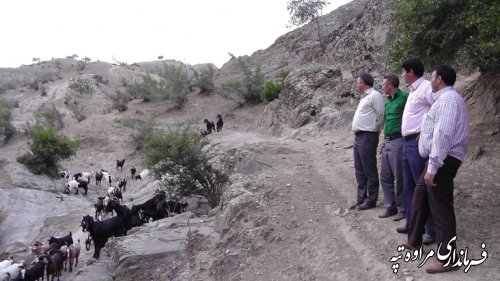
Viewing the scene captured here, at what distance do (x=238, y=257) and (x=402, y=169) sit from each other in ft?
9.00

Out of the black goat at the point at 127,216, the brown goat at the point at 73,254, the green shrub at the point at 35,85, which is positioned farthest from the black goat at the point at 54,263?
the green shrub at the point at 35,85

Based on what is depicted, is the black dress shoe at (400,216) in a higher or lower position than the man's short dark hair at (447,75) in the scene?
lower

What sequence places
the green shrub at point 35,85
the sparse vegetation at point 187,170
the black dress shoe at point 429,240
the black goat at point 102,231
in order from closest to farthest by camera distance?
the black dress shoe at point 429,240
the black goat at point 102,231
the sparse vegetation at point 187,170
the green shrub at point 35,85

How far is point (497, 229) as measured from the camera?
483 centimetres

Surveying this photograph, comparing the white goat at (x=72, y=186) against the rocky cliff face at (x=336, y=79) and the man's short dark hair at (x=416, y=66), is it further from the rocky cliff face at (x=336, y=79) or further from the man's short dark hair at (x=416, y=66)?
the man's short dark hair at (x=416, y=66)

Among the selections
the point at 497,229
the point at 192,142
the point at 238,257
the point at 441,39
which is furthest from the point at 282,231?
the point at 192,142

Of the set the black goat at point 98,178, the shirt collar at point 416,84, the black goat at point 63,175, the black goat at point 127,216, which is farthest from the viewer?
the black goat at point 63,175

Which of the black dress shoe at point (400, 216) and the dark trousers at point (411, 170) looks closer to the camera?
the dark trousers at point (411, 170)

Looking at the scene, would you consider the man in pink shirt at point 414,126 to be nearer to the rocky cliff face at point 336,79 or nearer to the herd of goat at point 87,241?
the herd of goat at point 87,241

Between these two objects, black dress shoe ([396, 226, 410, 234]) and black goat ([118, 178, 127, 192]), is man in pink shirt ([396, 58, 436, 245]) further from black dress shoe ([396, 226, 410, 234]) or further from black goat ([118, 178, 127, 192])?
black goat ([118, 178, 127, 192])

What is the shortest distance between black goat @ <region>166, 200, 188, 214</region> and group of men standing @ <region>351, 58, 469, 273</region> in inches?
309

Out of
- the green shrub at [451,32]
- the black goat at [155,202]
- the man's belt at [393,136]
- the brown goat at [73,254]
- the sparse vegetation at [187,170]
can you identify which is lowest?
the brown goat at [73,254]

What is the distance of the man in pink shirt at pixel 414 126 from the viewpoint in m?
4.59

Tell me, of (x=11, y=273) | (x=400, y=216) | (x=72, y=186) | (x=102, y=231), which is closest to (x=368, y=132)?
(x=400, y=216)
